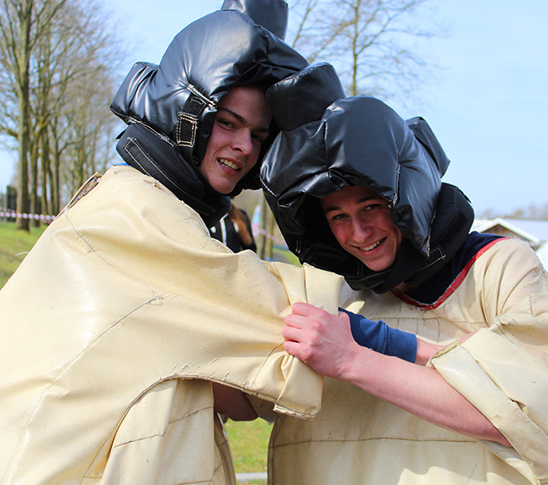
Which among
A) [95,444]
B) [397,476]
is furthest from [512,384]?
[95,444]

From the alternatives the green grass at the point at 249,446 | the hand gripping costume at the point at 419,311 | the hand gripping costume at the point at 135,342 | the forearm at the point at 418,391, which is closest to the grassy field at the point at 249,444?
the green grass at the point at 249,446

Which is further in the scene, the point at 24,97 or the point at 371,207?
the point at 24,97

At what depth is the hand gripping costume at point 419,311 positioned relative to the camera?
1607mm

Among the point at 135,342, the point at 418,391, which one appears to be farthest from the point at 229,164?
the point at 418,391

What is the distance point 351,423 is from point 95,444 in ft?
3.23

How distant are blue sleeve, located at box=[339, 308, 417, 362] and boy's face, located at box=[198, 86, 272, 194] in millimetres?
893

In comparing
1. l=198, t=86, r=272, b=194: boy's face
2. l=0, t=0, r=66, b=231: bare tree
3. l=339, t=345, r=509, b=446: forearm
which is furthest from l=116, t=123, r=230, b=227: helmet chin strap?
l=0, t=0, r=66, b=231: bare tree

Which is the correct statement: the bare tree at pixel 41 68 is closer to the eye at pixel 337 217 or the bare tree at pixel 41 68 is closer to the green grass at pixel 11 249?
the green grass at pixel 11 249

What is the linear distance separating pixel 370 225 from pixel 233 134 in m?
0.74

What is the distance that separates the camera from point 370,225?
219 cm

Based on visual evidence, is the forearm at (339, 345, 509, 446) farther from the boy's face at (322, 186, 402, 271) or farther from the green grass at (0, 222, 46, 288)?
the green grass at (0, 222, 46, 288)

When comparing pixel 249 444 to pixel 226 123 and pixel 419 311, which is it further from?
pixel 226 123

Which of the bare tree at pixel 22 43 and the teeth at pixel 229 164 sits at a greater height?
the bare tree at pixel 22 43

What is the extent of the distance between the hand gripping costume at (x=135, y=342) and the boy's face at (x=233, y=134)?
46 centimetres
